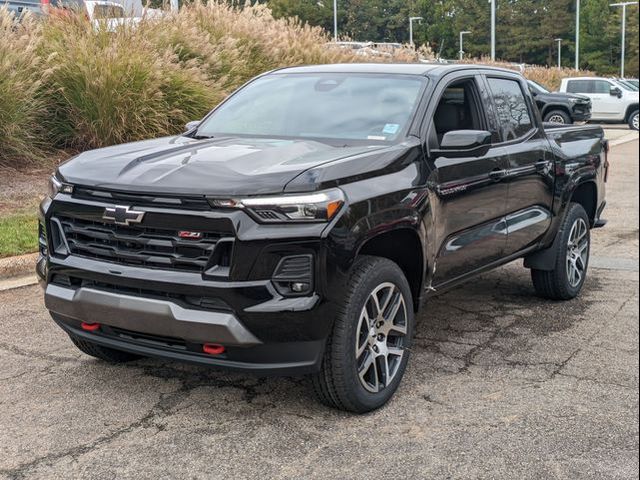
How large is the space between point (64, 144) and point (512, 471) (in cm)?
854

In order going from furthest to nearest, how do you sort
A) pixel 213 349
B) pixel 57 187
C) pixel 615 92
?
pixel 615 92 → pixel 57 187 → pixel 213 349

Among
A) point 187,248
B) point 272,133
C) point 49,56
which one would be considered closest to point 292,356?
point 187,248

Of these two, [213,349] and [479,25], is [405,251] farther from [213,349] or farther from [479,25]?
[479,25]

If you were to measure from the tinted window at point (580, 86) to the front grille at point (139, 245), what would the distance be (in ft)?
82.3

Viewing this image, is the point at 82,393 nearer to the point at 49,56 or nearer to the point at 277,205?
the point at 277,205

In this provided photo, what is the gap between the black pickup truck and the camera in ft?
11.7

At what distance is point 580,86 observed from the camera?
27.5 metres

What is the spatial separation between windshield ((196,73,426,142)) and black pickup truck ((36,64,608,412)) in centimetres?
1

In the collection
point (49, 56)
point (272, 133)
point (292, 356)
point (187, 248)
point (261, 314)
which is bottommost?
point (292, 356)

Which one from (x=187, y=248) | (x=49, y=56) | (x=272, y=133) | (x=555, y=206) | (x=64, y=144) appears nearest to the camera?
(x=187, y=248)

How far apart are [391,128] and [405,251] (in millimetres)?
738

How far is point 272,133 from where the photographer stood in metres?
4.89

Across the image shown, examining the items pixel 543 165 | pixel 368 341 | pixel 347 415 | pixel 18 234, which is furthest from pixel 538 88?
pixel 347 415

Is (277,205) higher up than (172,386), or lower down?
higher up
